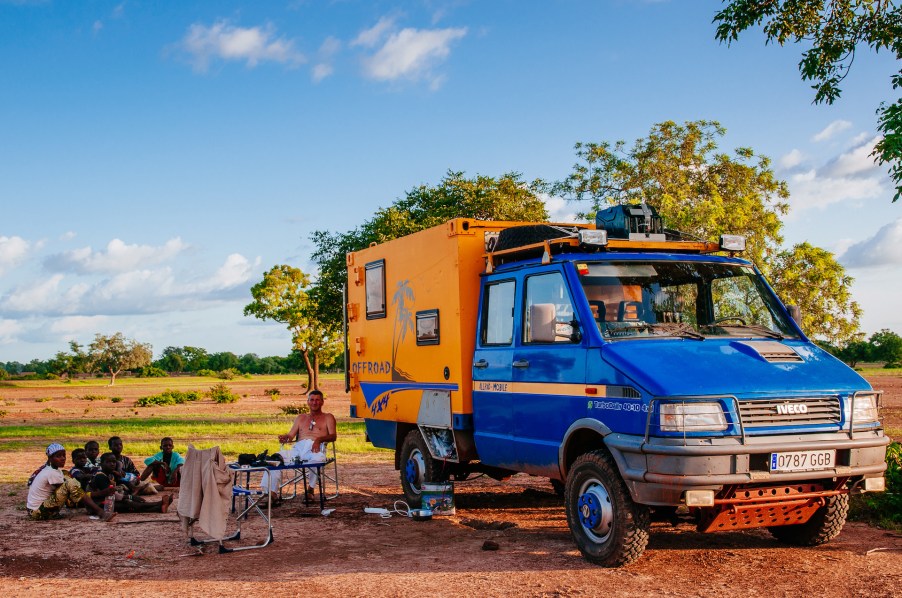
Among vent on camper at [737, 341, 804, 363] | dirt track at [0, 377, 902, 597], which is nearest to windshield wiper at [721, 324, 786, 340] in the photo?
vent on camper at [737, 341, 804, 363]

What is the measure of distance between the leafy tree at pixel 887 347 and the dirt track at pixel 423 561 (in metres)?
83.3

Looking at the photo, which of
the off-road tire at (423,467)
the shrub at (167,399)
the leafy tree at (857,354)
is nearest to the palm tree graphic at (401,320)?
the off-road tire at (423,467)

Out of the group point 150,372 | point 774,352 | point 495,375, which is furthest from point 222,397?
point 150,372

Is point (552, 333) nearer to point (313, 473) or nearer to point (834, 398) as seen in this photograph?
point (834, 398)

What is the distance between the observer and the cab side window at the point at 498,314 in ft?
31.0

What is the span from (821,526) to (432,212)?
18.3m

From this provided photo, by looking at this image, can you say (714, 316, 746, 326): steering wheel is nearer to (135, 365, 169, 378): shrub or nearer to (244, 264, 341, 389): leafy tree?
(244, 264, 341, 389): leafy tree

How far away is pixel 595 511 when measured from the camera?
7.93 meters

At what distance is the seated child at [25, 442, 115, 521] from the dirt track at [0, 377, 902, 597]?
0.93 ft

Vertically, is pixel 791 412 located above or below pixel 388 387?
below

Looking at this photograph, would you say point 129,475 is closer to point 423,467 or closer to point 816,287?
point 423,467

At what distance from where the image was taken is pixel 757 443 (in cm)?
723

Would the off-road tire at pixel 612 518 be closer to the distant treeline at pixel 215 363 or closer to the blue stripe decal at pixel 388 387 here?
the blue stripe decal at pixel 388 387

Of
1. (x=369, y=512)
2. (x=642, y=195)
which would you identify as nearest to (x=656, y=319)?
(x=369, y=512)
